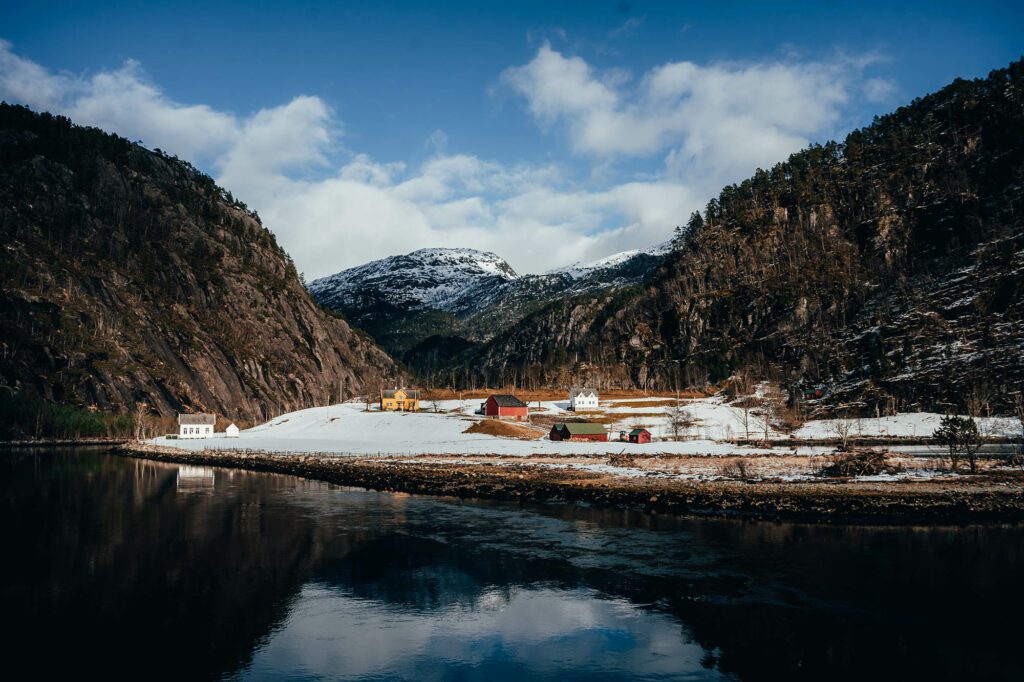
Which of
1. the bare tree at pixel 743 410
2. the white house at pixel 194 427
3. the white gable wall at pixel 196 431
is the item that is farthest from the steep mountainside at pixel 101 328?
the bare tree at pixel 743 410

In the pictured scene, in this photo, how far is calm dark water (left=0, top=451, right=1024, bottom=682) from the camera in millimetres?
20000

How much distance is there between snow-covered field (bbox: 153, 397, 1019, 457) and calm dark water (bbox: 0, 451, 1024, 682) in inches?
1829

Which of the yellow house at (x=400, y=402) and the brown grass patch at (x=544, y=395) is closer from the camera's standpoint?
the yellow house at (x=400, y=402)

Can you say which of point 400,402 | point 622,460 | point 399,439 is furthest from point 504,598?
point 400,402

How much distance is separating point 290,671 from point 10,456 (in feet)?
346

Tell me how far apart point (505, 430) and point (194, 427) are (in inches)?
2793

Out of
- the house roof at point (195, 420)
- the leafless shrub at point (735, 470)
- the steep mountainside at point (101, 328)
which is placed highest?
the steep mountainside at point (101, 328)

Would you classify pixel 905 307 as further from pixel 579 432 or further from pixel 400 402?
pixel 400 402

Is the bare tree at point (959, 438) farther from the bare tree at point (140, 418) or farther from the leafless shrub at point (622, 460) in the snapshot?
the bare tree at point (140, 418)

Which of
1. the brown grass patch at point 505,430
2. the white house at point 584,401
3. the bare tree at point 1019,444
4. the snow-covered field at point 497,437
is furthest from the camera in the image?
the white house at point 584,401

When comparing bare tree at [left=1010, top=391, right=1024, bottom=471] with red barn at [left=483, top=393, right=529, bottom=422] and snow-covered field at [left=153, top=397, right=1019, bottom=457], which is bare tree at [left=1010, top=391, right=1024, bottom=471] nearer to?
snow-covered field at [left=153, top=397, right=1019, bottom=457]

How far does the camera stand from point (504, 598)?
26.6 meters

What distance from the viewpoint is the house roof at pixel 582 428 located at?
103 metres

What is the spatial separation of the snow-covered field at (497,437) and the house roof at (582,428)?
13.4 ft
